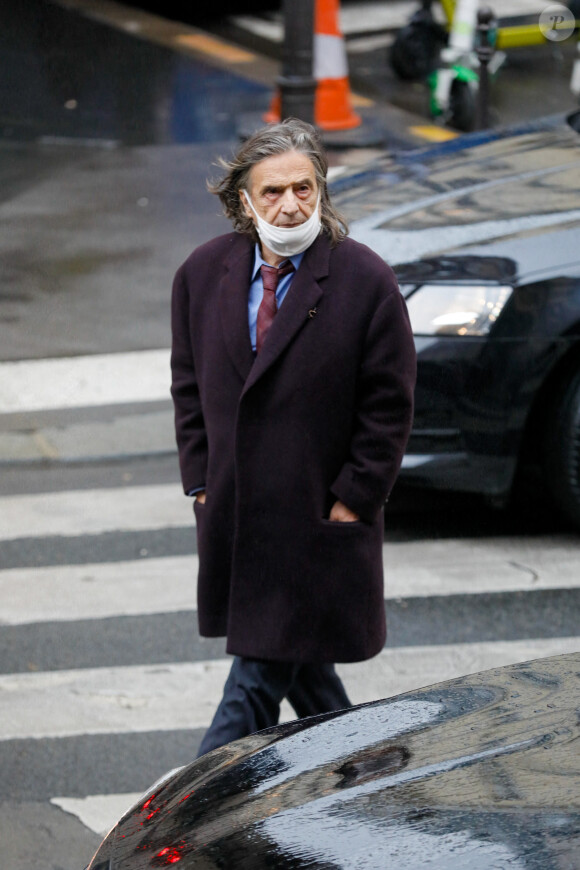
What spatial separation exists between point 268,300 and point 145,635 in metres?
1.91

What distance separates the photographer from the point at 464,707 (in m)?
2.57

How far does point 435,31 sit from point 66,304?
732 centimetres

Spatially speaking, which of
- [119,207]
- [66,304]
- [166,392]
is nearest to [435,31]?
[119,207]

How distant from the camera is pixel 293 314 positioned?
3121mm

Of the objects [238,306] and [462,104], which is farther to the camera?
[462,104]

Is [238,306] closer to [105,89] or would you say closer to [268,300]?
[268,300]

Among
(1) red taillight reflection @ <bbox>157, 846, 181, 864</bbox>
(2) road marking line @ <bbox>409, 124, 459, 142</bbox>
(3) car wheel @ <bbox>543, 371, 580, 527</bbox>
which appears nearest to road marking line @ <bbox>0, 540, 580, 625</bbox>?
(3) car wheel @ <bbox>543, 371, 580, 527</bbox>

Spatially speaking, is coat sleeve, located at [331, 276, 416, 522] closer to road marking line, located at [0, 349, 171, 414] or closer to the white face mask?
the white face mask

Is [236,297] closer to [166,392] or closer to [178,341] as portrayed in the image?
[178,341]

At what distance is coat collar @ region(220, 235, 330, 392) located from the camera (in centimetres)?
312

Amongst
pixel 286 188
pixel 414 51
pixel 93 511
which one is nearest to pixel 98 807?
pixel 286 188

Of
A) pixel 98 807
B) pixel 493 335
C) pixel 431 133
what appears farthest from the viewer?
pixel 431 133

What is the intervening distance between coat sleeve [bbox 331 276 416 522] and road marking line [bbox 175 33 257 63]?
12.5m

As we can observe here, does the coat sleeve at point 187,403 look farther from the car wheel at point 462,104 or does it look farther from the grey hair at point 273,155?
the car wheel at point 462,104
